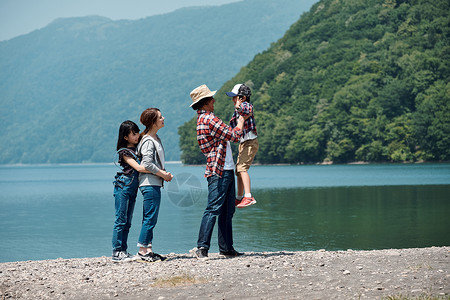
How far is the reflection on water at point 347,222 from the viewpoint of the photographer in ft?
63.4

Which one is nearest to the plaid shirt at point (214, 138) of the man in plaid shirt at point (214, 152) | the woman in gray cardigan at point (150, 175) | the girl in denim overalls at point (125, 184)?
the man in plaid shirt at point (214, 152)

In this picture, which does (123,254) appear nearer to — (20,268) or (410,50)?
(20,268)

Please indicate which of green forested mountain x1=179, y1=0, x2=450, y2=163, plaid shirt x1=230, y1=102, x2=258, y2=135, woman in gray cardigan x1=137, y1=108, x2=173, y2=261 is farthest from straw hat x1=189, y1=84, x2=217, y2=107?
green forested mountain x1=179, y1=0, x2=450, y2=163

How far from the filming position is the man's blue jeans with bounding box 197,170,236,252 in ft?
34.1

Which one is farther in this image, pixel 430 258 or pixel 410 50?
pixel 410 50

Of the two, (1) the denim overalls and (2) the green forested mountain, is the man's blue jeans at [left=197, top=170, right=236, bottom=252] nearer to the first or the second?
(1) the denim overalls

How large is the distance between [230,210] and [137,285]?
239 cm

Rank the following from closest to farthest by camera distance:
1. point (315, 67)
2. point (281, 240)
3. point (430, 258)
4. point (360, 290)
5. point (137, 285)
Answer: point (360, 290) → point (137, 285) → point (430, 258) → point (281, 240) → point (315, 67)

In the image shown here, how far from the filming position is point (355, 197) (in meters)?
40.0

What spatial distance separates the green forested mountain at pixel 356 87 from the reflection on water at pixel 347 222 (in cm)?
6447

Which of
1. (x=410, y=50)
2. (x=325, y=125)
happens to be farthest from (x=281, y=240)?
(x=410, y=50)

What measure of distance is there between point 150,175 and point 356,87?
4296 inches

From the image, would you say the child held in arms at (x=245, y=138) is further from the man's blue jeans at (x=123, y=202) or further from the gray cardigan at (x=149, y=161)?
the man's blue jeans at (x=123, y=202)

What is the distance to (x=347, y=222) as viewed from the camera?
1008 inches
